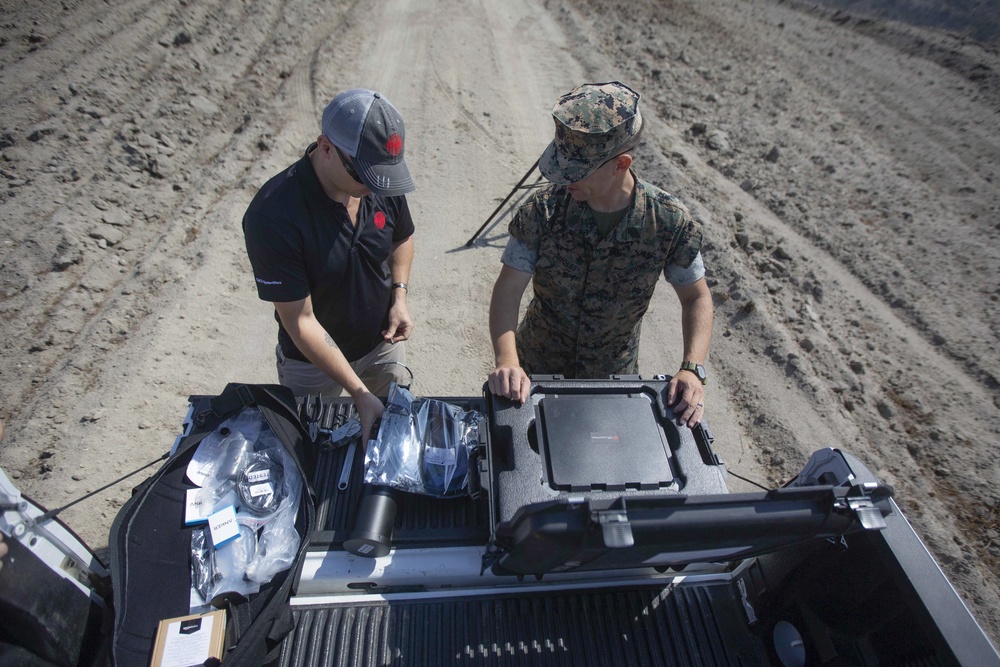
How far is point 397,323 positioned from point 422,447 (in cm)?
96

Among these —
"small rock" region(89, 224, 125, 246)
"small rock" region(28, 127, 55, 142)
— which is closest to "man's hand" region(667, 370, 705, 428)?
"small rock" region(89, 224, 125, 246)

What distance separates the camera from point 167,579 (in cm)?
153

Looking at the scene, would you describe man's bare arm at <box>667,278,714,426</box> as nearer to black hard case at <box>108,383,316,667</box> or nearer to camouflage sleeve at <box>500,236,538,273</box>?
camouflage sleeve at <box>500,236,538,273</box>

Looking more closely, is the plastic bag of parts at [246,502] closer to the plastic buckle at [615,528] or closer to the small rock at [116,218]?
the plastic buckle at [615,528]

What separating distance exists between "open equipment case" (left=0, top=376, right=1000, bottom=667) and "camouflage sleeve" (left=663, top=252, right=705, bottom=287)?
0.65 meters

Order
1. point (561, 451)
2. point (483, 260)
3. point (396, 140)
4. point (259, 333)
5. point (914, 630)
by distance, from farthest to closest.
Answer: point (483, 260) < point (259, 333) < point (396, 140) < point (561, 451) < point (914, 630)

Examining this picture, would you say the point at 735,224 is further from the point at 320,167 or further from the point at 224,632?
the point at 224,632

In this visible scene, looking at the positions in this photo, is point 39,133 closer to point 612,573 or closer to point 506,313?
point 506,313

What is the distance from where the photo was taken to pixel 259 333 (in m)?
4.32

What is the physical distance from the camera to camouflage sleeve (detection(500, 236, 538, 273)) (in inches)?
88.9

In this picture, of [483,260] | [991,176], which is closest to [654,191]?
[483,260]

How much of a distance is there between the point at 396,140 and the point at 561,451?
1.31 m

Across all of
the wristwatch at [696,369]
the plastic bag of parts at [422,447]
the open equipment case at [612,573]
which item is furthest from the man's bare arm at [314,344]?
the wristwatch at [696,369]

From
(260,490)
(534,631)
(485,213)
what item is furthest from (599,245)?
(485,213)
